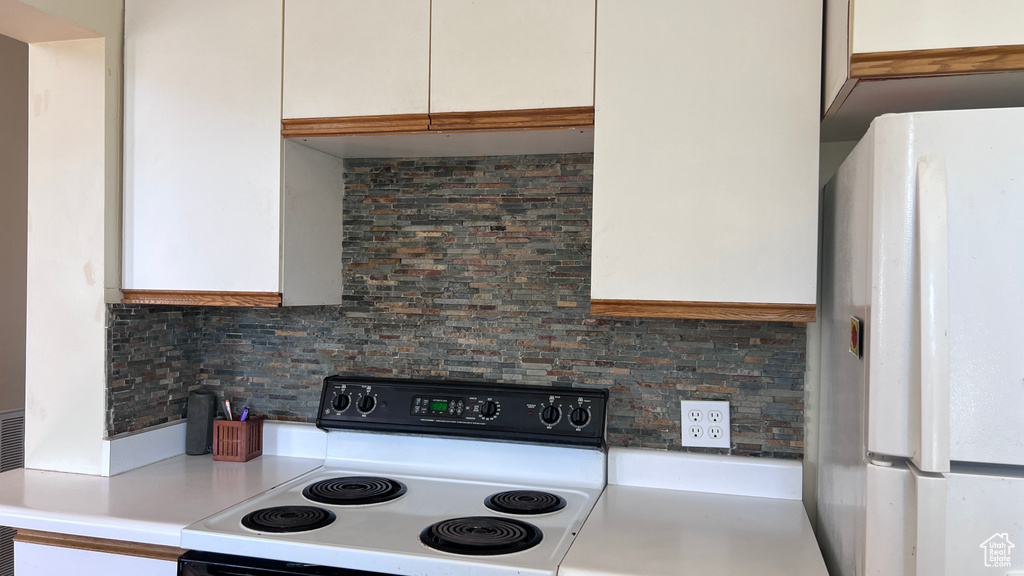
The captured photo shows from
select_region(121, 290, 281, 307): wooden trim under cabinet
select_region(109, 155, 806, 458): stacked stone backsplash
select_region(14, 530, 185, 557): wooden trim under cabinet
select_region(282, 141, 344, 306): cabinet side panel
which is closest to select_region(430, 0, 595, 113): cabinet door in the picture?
select_region(109, 155, 806, 458): stacked stone backsplash

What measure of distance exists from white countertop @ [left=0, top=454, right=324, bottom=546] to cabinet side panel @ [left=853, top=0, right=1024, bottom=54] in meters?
1.79

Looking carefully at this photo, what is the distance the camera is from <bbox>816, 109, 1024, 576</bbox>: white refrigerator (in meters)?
Answer: 1.07

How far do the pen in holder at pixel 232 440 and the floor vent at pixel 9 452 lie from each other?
1.38 m

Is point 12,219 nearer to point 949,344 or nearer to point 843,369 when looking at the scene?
point 843,369

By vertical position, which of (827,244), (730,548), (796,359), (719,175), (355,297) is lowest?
(730,548)

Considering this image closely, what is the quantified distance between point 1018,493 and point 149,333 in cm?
222

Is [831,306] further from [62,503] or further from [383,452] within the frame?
[62,503]

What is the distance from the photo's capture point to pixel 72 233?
6.59 feet

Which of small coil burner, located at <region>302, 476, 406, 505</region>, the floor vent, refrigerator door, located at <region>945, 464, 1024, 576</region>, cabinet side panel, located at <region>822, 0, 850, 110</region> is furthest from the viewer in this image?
the floor vent

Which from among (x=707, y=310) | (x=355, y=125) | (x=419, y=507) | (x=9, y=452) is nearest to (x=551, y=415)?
(x=419, y=507)

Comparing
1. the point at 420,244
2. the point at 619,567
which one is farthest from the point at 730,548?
the point at 420,244

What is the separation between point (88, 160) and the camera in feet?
6.54

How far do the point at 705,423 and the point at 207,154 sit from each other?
5.28ft

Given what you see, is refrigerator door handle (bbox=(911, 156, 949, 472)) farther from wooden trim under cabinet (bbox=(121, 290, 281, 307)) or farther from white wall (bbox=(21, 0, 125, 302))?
white wall (bbox=(21, 0, 125, 302))
